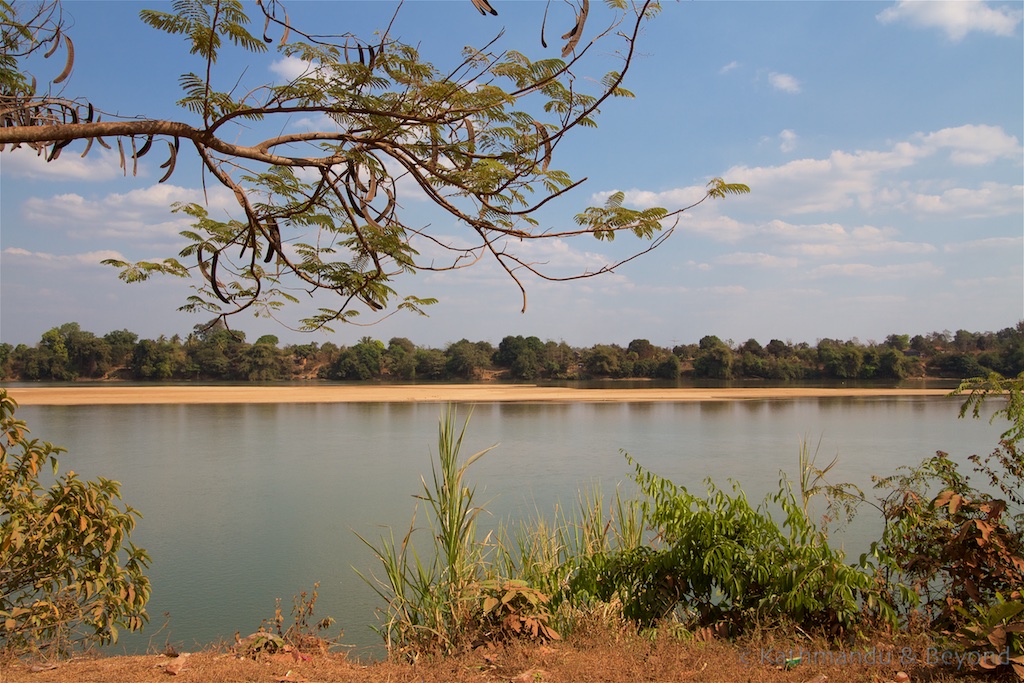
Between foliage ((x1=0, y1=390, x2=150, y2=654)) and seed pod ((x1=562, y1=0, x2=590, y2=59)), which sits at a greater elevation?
seed pod ((x1=562, y1=0, x2=590, y2=59))

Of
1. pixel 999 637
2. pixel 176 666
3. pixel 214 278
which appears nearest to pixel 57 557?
pixel 176 666

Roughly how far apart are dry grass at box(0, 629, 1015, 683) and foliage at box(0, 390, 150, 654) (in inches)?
11.6

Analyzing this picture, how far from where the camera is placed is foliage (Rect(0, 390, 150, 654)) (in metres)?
3.43

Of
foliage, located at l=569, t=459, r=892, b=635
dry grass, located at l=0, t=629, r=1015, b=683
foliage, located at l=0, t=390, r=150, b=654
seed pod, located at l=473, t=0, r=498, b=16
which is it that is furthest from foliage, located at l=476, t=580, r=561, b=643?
seed pod, located at l=473, t=0, r=498, b=16

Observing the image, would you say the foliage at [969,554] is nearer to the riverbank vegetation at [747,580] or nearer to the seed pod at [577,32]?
the riverbank vegetation at [747,580]

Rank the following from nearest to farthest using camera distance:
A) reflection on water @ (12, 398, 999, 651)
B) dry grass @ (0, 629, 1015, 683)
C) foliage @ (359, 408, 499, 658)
→ dry grass @ (0, 629, 1015, 683)
foliage @ (359, 408, 499, 658)
reflection on water @ (12, 398, 999, 651)

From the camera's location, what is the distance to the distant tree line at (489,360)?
41.0 meters

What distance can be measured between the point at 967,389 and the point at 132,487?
10033 millimetres

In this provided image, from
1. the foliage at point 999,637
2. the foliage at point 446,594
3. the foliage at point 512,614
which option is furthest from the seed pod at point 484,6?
the foliage at point 999,637

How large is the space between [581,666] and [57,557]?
106 inches

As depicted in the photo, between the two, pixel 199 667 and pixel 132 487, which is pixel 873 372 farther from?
pixel 199 667

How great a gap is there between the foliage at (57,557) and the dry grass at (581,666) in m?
0.29

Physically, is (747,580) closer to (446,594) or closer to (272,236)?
(446,594)

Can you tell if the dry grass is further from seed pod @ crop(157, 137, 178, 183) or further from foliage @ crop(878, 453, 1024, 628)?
seed pod @ crop(157, 137, 178, 183)
